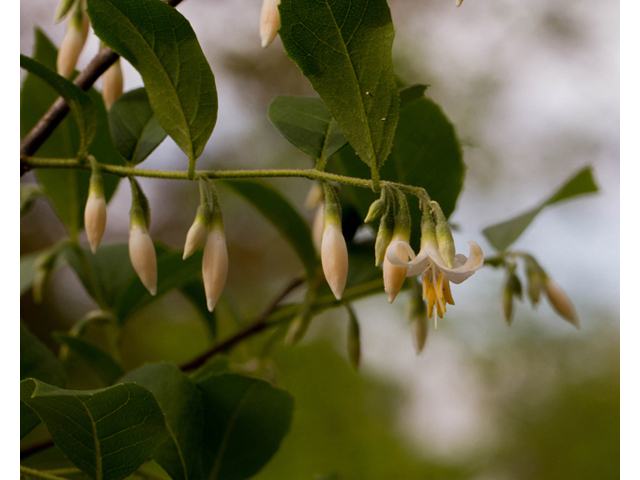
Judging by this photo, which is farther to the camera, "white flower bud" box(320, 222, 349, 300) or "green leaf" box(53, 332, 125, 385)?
"green leaf" box(53, 332, 125, 385)

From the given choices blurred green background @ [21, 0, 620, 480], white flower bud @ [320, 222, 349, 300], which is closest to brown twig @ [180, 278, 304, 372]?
white flower bud @ [320, 222, 349, 300]

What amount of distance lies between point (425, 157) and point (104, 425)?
10.9 inches

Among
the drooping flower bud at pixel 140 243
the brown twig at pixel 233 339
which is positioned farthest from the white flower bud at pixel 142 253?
the brown twig at pixel 233 339

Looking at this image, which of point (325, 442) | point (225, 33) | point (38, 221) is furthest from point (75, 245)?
point (225, 33)

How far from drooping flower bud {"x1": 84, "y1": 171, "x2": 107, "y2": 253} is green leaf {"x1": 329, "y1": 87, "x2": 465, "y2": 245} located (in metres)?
0.18

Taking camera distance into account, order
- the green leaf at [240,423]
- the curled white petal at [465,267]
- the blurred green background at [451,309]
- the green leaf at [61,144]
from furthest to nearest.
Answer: the blurred green background at [451,309]
the green leaf at [61,144]
the green leaf at [240,423]
the curled white petal at [465,267]

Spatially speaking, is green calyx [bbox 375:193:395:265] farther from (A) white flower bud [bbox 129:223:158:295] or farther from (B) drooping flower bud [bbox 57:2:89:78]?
(B) drooping flower bud [bbox 57:2:89:78]

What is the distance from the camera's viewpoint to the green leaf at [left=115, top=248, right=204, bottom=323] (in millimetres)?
497

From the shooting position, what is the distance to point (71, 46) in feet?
1.20

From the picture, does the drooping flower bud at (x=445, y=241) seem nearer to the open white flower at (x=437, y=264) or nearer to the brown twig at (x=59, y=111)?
the open white flower at (x=437, y=264)

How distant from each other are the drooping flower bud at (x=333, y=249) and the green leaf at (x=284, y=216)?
0.24 meters

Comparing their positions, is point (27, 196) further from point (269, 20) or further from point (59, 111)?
point (269, 20)

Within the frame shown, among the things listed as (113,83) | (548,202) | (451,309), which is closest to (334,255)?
(113,83)

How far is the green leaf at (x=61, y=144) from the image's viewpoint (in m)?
0.45
